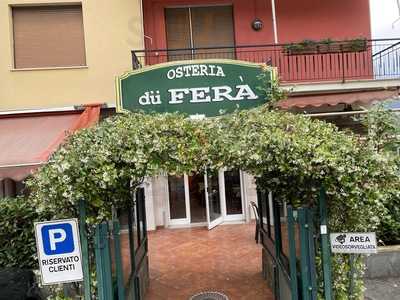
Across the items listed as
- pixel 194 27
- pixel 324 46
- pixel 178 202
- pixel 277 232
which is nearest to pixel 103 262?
pixel 277 232

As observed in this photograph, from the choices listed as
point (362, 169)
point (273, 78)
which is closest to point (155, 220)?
point (273, 78)

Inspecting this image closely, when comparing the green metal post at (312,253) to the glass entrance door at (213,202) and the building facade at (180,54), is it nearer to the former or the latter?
the building facade at (180,54)

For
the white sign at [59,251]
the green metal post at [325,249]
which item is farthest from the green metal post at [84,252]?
the green metal post at [325,249]

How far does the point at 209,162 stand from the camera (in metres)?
4.51

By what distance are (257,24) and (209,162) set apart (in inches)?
372

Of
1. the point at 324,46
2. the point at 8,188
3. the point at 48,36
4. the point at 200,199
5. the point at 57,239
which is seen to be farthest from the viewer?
the point at 200,199

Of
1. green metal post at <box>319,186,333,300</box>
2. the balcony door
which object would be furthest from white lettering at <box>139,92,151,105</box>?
green metal post at <box>319,186,333,300</box>

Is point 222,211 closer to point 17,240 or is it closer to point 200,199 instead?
point 200,199

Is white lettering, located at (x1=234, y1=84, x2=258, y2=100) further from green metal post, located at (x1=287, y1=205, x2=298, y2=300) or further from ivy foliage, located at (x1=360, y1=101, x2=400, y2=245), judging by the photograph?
green metal post, located at (x1=287, y1=205, x2=298, y2=300)

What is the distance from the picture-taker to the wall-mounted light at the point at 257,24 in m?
12.8

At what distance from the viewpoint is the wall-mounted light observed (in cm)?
1280

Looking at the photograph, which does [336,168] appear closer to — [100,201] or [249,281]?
[100,201]

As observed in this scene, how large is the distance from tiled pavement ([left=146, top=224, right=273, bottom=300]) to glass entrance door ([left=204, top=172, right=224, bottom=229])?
0.36 meters

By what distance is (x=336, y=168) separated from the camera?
4.25 meters
